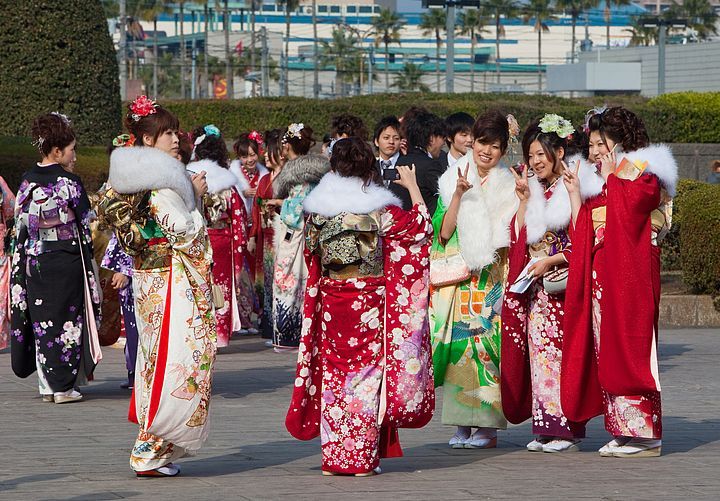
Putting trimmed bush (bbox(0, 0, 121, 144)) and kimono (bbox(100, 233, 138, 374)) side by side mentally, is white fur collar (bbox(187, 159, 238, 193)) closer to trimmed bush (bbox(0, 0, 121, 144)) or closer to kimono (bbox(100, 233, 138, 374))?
kimono (bbox(100, 233, 138, 374))

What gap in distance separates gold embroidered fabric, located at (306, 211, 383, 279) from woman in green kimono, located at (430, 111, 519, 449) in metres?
0.76

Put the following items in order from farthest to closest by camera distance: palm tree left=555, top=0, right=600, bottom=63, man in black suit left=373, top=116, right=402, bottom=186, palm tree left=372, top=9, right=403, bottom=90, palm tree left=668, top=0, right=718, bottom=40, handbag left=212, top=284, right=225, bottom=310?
palm tree left=555, top=0, right=600, bottom=63, palm tree left=372, top=9, right=403, bottom=90, palm tree left=668, top=0, right=718, bottom=40, man in black suit left=373, top=116, right=402, bottom=186, handbag left=212, top=284, right=225, bottom=310

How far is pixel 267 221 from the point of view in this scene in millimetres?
11703

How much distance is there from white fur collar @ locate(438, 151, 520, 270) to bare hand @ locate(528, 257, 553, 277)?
26 centimetres

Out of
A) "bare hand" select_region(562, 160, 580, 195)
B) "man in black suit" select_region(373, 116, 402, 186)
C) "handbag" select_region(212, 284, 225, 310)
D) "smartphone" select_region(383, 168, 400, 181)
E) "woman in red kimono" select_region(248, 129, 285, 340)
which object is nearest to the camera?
"handbag" select_region(212, 284, 225, 310)

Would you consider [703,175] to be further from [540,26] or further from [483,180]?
[540,26]

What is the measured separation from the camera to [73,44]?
16.2 m

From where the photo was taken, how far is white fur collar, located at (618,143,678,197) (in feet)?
21.5

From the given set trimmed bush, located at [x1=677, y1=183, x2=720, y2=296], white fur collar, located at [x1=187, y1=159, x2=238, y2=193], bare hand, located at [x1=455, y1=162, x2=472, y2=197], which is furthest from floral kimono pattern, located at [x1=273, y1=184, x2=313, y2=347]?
bare hand, located at [x1=455, y1=162, x2=472, y2=197]

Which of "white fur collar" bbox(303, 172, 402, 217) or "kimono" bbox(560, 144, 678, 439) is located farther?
"kimono" bbox(560, 144, 678, 439)

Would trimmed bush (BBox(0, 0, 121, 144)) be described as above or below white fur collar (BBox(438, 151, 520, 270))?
above

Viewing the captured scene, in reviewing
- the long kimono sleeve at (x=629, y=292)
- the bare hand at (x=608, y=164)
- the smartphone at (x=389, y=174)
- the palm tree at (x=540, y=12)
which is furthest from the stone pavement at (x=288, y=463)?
the palm tree at (x=540, y=12)

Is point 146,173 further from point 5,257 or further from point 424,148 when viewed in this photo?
point 5,257

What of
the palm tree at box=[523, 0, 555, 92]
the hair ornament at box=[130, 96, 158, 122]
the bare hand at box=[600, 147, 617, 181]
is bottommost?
the bare hand at box=[600, 147, 617, 181]
